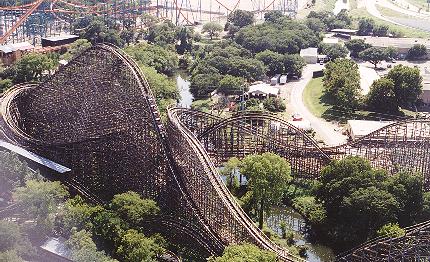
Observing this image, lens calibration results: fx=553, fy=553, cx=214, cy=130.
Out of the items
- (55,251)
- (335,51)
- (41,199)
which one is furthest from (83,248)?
(335,51)

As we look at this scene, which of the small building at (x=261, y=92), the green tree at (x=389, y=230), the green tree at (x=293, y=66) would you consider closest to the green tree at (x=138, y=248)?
the green tree at (x=389, y=230)

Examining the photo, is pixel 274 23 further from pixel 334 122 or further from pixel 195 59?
pixel 334 122

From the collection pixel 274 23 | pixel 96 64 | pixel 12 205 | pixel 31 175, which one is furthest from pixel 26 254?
pixel 274 23

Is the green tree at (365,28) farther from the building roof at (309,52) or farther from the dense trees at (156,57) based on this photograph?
the dense trees at (156,57)

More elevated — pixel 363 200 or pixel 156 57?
pixel 156 57

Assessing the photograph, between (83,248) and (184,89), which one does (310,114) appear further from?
(83,248)
